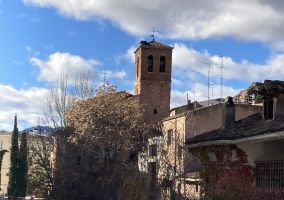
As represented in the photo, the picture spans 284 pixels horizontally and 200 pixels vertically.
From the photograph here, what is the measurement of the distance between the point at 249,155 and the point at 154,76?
47.4 metres

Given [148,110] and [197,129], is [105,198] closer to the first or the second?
[197,129]

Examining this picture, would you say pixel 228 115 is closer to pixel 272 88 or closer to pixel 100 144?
pixel 272 88

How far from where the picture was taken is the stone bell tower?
6381 cm

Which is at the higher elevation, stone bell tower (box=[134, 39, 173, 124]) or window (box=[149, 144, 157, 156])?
stone bell tower (box=[134, 39, 173, 124])

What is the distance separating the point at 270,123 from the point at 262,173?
1674mm

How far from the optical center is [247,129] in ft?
60.6

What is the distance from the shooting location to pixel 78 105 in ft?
140

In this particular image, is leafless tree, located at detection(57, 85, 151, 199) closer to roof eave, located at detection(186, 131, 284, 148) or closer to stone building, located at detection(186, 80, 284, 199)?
stone building, located at detection(186, 80, 284, 199)

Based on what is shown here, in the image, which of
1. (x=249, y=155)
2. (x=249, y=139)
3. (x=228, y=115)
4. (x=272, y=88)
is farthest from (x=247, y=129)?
(x=228, y=115)

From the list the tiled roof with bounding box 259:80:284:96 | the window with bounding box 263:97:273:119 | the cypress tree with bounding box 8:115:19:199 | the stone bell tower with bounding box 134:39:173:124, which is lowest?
the cypress tree with bounding box 8:115:19:199

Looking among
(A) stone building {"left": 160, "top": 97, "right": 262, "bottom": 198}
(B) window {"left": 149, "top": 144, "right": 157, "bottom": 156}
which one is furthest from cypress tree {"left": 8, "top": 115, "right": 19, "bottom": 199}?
(A) stone building {"left": 160, "top": 97, "right": 262, "bottom": 198}

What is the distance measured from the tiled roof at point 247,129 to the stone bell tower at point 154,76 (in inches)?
1677

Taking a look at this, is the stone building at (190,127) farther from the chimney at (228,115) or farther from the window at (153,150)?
the chimney at (228,115)

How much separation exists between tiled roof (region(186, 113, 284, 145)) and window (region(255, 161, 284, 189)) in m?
1.17
